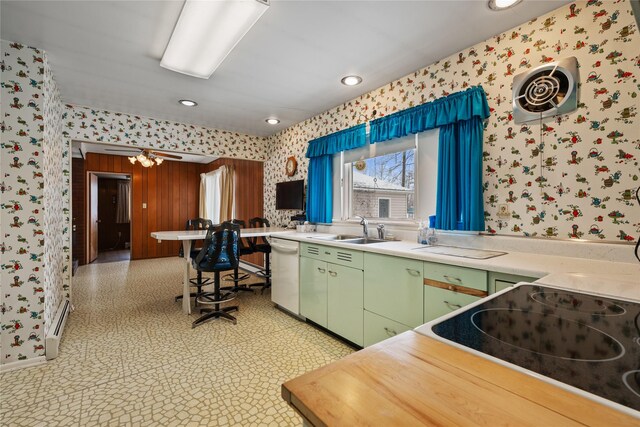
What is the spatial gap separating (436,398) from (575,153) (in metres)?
2.01

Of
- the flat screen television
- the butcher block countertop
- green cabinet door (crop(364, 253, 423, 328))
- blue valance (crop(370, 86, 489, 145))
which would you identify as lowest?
green cabinet door (crop(364, 253, 423, 328))

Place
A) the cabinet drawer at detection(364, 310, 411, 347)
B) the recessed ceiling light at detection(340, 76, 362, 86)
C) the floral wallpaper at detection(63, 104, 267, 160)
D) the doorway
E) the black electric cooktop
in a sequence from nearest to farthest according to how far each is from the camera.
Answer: the black electric cooktop
the cabinet drawer at detection(364, 310, 411, 347)
the recessed ceiling light at detection(340, 76, 362, 86)
the floral wallpaper at detection(63, 104, 267, 160)
the doorway

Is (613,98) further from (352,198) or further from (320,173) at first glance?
(320,173)

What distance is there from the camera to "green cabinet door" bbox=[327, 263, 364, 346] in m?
2.34

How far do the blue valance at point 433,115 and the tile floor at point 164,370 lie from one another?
204 centimetres

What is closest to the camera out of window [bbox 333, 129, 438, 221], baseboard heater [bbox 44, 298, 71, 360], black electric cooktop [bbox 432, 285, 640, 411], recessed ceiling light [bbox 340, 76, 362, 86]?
black electric cooktop [bbox 432, 285, 640, 411]

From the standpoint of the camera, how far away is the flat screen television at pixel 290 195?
4124mm

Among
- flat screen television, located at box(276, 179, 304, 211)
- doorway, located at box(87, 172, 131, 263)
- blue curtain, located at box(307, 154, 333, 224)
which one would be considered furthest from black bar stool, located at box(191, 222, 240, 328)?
doorway, located at box(87, 172, 131, 263)

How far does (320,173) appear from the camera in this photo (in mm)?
3699

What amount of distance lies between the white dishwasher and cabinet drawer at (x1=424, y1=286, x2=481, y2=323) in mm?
1471

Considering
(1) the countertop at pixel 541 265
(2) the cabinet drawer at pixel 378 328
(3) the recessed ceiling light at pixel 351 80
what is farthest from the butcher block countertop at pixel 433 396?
(3) the recessed ceiling light at pixel 351 80

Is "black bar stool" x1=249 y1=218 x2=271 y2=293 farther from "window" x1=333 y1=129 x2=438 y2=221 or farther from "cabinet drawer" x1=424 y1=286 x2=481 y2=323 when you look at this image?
"cabinet drawer" x1=424 y1=286 x2=481 y2=323

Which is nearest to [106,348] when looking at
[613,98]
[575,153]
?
[575,153]

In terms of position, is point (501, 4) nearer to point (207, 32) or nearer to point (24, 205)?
point (207, 32)
